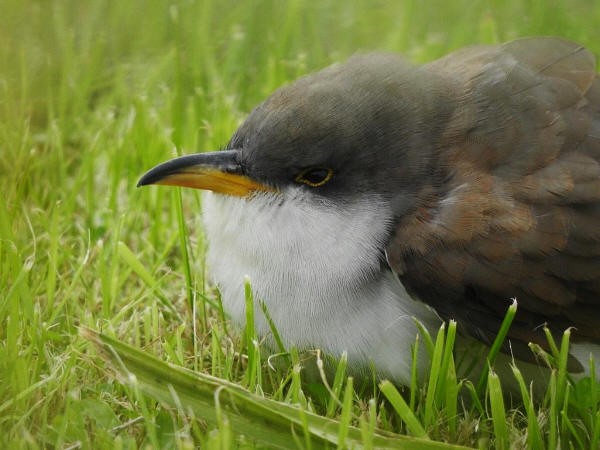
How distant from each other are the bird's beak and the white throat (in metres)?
0.05

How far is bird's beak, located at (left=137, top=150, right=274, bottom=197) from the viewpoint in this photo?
3.62m

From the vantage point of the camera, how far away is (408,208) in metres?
3.45

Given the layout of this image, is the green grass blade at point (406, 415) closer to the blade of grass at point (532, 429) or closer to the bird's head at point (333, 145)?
the blade of grass at point (532, 429)

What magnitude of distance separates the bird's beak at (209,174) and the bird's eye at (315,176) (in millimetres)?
137

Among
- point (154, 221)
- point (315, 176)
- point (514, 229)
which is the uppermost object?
point (315, 176)

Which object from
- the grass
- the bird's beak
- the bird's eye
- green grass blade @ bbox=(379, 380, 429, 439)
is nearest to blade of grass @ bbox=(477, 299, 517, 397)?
the grass

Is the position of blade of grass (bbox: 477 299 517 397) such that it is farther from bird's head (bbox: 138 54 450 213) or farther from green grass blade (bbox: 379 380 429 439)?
bird's head (bbox: 138 54 450 213)

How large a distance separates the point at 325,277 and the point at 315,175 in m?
0.36

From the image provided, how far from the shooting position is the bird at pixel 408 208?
3328 millimetres

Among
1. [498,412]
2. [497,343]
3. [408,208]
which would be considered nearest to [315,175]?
[408,208]

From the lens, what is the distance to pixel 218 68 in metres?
6.06

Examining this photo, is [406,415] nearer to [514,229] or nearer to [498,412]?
[498,412]

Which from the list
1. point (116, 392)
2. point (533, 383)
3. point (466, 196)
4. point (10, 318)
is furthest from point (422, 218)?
point (10, 318)

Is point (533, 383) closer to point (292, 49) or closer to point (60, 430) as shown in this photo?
point (60, 430)
